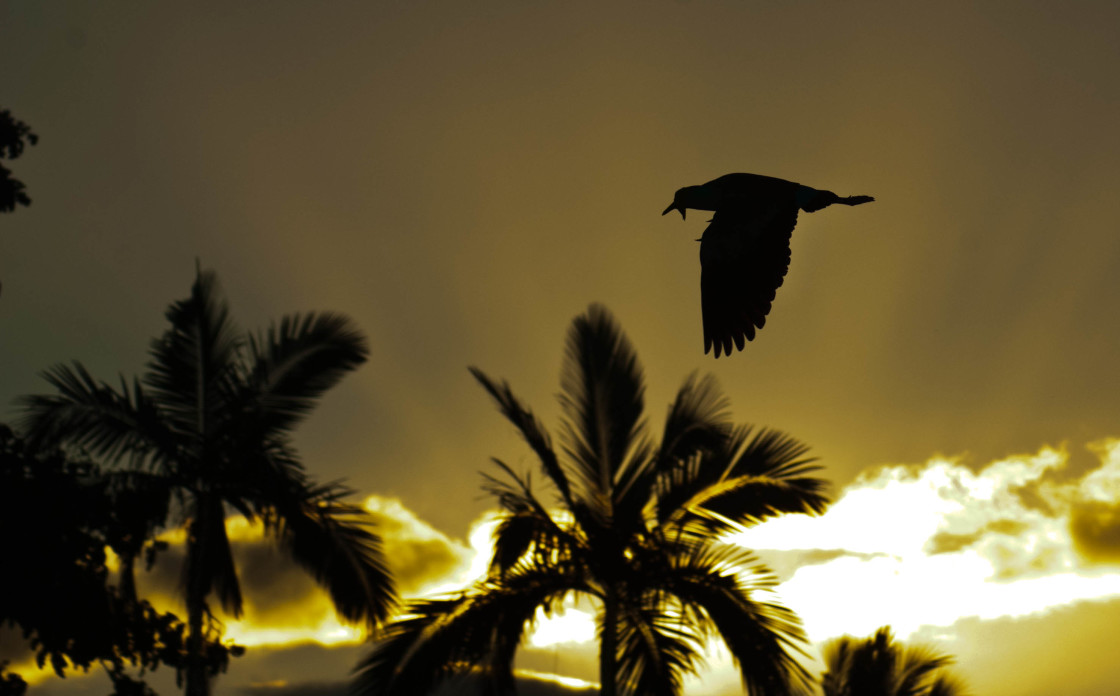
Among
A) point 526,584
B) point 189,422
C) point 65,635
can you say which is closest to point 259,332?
point 189,422

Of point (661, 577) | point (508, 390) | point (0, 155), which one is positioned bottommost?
point (661, 577)

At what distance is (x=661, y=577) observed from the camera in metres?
9.11

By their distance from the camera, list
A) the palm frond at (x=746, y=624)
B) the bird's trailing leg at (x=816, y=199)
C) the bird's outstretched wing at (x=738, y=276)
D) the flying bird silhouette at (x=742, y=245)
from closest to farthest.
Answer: the bird's trailing leg at (x=816, y=199)
the flying bird silhouette at (x=742, y=245)
the bird's outstretched wing at (x=738, y=276)
the palm frond at (x=746, y=624)

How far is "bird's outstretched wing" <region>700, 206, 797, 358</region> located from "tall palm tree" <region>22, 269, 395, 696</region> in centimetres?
593

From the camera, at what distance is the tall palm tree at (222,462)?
32.6 ft

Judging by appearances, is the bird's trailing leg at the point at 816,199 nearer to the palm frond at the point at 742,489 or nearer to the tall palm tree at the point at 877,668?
the palm frond at the point at 742,489

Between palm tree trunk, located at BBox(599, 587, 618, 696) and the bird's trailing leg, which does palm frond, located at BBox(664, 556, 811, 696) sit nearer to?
palm tree trunk, located at BBox(599, 587, 618, 696)

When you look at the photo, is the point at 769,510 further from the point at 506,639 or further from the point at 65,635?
the point at 65,635

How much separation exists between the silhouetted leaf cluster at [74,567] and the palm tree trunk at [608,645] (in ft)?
14.0

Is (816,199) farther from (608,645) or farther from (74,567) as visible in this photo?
(74,567)

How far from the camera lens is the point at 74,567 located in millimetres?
9656

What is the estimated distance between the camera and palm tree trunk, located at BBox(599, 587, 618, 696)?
29.6 feet

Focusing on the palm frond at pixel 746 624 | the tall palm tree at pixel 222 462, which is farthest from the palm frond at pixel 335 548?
the palm frond at pixel 746 624

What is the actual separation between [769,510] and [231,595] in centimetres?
569
